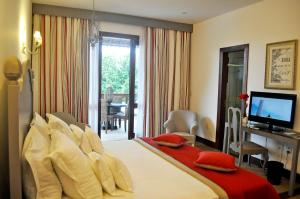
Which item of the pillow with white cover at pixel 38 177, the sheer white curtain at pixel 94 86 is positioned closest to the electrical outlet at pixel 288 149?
the pillow with white cover at pixel 38 177

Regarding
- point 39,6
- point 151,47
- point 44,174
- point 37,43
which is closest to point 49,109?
point 37,43

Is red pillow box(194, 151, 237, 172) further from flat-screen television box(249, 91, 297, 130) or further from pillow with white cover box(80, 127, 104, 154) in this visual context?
flat-screen television box(249, 91, 297, 130)

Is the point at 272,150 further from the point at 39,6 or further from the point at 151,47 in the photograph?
the point at 39,6

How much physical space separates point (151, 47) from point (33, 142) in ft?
12.9

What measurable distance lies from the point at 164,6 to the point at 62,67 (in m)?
2.22

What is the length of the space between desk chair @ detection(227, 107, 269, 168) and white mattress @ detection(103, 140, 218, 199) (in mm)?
1629

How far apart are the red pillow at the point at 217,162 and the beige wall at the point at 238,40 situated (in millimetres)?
1853

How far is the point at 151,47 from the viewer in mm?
5340

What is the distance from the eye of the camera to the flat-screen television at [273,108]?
3.48 m

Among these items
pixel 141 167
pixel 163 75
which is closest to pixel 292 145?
pixel 141 167

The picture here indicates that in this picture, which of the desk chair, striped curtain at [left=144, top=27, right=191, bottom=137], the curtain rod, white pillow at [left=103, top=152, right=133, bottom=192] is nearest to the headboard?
white pillow at [left=103, top=152, right=133, bottom=192]

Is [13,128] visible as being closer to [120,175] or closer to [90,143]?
[120,175]

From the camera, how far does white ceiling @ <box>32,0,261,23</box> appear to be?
13.7 ft

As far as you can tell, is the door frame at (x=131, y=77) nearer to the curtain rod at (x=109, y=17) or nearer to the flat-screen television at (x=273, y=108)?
the curtain rod at (x=109, y=17)
